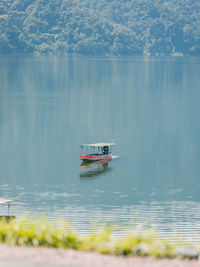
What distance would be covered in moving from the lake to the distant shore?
3.81m

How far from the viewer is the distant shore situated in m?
12.3

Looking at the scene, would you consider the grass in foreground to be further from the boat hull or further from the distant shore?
the boat hull

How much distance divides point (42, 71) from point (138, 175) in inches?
5555

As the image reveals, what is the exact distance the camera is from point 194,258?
13.0 metres

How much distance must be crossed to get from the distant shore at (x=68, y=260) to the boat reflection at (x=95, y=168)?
40.5 m

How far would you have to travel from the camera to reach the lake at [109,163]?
40.8 m

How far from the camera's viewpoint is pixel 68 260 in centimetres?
1259

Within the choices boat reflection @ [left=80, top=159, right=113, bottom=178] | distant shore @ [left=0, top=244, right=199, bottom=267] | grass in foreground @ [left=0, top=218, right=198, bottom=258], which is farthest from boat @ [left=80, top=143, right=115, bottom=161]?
distant shore @ [left=0, top=244, right=199, bottom=267]

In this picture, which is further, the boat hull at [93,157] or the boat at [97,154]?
the boat at [97,154]

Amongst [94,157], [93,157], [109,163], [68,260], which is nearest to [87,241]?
[68,260]

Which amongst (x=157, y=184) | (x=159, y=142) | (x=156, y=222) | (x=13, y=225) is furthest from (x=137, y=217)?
(x=159, y=142)

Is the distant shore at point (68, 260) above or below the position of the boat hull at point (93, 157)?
above

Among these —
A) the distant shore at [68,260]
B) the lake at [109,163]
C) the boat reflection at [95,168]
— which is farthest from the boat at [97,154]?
the distant shore at [68,260]

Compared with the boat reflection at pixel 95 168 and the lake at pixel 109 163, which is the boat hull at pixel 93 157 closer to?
the boat reflection at pixel 95 168
